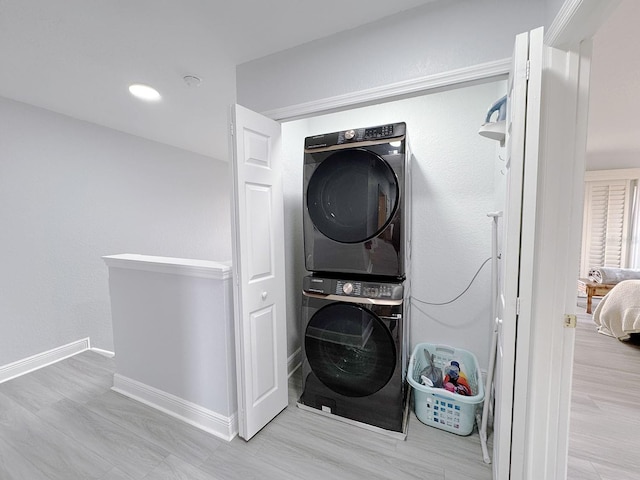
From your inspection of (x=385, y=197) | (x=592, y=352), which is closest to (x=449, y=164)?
(x=385, y=197)

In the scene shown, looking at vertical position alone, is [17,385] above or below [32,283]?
below

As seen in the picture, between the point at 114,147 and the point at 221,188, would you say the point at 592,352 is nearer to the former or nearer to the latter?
the point at 221,188

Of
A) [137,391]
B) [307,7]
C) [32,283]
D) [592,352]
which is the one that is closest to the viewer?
[307,7]

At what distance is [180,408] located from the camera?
1793 mm

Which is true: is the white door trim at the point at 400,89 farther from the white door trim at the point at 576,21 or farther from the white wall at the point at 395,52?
the white door trim at the point at 576,21

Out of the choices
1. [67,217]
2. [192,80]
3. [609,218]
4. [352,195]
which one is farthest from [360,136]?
[609,218]

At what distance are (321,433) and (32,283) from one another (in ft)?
8.93

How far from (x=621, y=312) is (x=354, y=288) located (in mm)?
3538

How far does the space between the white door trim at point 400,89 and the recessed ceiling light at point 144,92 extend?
104cm

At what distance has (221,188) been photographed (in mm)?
4355

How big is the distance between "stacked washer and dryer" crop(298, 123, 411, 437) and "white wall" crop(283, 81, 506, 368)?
609mm

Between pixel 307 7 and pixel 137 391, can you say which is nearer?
pixel 307 7

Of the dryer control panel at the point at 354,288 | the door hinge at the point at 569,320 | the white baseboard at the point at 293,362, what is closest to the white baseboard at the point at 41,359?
the white baseboard at the point at 293,362

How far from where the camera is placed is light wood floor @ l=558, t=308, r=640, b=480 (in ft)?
4.78
